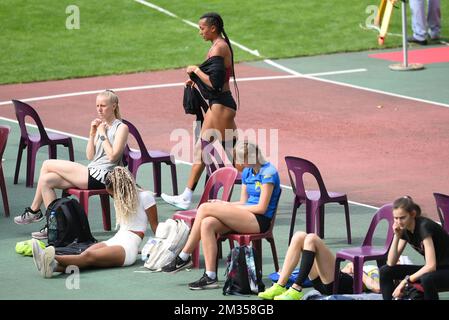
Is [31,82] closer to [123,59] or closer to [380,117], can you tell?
[123,59]

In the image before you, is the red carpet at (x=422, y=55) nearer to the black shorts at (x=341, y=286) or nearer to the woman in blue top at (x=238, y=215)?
the woman in blue top at (x=238, y=215)

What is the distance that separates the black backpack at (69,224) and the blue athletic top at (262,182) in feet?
6.36

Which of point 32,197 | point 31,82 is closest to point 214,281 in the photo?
point 32,197

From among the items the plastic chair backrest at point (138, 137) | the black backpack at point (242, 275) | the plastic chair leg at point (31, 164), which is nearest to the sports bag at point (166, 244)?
the black backpack at point (242, 275)

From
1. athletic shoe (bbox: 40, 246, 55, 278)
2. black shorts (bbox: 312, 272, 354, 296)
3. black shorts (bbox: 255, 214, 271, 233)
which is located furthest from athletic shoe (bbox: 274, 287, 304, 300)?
athletic shoe (bbox: 40, 246, 55, 278)

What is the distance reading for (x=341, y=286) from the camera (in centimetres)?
1182

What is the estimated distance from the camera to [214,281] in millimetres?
12312

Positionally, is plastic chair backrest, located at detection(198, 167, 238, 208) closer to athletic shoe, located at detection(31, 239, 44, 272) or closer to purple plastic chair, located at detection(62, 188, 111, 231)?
purple plastic chair, located at detection(62, 188, 111, 231)

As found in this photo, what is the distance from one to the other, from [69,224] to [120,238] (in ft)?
2.33

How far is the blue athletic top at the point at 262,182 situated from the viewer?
12742mm

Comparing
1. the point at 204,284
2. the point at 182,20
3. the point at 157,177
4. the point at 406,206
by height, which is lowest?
the point at 204,284

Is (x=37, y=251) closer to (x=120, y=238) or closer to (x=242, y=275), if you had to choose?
(x=120, y=238)

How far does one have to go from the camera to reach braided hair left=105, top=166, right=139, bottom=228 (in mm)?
13297

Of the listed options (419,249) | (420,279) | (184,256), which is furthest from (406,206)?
(184,256)
